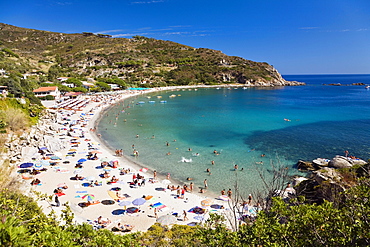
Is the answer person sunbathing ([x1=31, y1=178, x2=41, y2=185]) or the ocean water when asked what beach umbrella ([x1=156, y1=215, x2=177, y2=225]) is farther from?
person sunbathing ([x1=31, y1=178, x2=41, y2=185])

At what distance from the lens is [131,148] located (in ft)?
95.0

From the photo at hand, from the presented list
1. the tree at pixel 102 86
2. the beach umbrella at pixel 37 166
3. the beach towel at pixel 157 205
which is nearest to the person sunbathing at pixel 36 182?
the beach umbrella at pixel 37 166

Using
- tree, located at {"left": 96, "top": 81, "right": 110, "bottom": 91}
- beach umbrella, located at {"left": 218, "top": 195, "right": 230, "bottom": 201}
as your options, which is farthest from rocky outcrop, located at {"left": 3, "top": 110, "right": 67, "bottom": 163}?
tree, located at {"left": 96, "top": 81, "right": 110, "bottom": 91}

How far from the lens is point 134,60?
128m

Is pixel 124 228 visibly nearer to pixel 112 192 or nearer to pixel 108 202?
pixel 108 202

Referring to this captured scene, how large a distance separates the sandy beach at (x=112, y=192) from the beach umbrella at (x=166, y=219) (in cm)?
19

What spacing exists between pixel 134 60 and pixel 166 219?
124 meters

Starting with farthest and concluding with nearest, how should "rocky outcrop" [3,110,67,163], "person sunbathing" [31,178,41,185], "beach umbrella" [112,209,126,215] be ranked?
"rocky outcrop" [3,110,67,163] → "person sunbathing" [31,178,41,185] → "beach umbrella" [112,209,126,215]

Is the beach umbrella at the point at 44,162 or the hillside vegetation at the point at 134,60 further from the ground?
the hillside vegetation at the point at 134,60

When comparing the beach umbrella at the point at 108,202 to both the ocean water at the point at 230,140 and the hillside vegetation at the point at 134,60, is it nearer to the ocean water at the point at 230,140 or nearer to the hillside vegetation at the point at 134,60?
the ocean water at the point at 230,140

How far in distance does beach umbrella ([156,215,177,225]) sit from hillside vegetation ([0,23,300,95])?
86.0 metres

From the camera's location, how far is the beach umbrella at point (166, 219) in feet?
43.6

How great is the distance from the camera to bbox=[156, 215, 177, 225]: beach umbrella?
43.6ft

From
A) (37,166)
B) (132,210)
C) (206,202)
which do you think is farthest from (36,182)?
(206,202)
